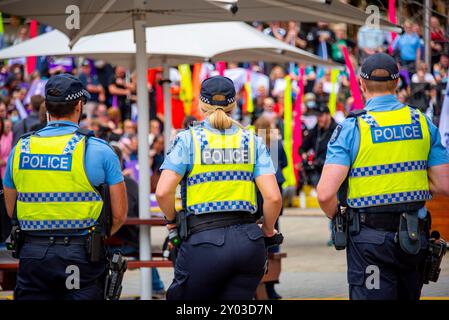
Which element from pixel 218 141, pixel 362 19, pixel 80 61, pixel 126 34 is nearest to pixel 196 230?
pixel 218 141

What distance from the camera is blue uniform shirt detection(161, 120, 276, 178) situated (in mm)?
5531

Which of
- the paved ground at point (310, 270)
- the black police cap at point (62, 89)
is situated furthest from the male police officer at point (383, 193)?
the paved ground at point (310, 270)

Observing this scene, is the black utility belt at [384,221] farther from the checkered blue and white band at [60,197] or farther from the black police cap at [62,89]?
the black police cap at [62,89]

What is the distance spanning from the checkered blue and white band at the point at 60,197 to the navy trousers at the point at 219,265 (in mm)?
641

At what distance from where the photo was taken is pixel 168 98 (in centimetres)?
1255

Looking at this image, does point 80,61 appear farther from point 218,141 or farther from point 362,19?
point 218,141

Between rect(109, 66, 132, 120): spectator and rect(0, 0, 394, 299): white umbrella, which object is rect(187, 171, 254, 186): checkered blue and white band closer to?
rect(0, 0, 394, 299): white umbrella

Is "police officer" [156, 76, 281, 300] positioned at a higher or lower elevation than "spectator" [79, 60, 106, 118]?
lower

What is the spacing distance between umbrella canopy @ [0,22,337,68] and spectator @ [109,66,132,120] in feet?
25.7

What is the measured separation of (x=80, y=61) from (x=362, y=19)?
1338cm

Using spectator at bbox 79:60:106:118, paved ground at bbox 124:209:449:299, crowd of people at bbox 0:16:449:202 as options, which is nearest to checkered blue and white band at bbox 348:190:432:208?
paved ground at bbox 124:209:449:299

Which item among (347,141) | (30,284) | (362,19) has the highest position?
(362,19)

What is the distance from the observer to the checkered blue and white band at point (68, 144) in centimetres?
565

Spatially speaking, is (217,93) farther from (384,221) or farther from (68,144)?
(384,221)
